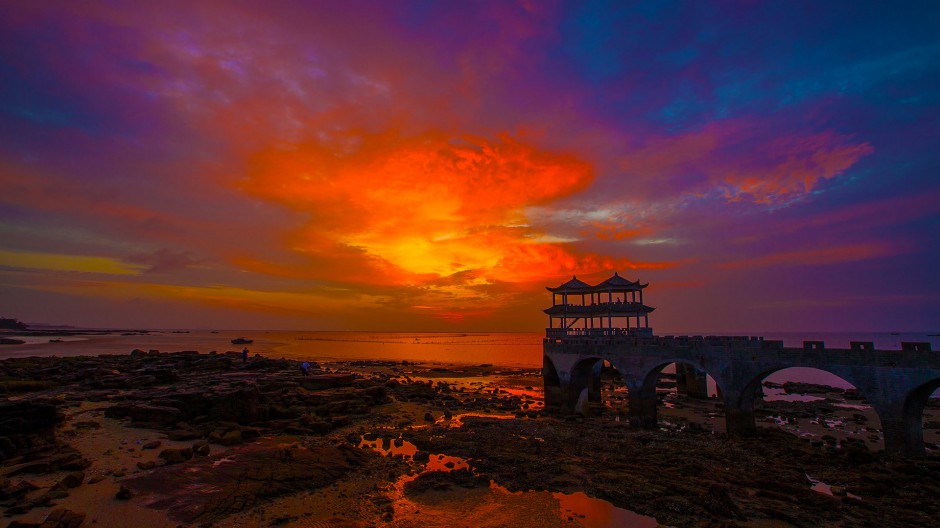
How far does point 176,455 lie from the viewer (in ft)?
60.6

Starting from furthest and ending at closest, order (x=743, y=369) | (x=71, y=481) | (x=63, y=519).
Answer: (x=743, y=369) → (x=71, y=481) → (x=63, y=519)

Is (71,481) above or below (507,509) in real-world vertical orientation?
above

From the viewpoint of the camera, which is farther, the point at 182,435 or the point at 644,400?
the point at 644,400

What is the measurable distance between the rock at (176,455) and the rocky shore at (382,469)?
5cm

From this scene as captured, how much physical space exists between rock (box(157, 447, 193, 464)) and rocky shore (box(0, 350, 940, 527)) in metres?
0.05

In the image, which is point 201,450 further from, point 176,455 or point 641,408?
point 641,408

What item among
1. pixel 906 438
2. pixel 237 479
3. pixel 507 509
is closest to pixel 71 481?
pixel 237 479

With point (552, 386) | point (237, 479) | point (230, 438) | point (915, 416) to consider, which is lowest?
point (237, 479)

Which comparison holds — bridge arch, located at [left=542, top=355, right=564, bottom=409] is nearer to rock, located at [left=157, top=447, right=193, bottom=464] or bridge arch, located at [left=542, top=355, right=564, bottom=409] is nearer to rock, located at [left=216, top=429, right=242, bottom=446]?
rock, located at [left=216, top=429, right=242, bottom=446]

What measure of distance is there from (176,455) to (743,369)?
103 ft

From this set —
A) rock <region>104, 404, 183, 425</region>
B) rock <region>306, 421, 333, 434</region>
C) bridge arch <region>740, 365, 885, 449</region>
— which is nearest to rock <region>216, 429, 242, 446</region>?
rock <region>306, 421, 333, 434</region>

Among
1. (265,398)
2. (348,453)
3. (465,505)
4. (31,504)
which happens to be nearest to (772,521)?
(465,505)

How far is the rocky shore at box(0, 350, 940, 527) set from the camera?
14898 millimetres

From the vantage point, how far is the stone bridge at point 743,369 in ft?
66.2
